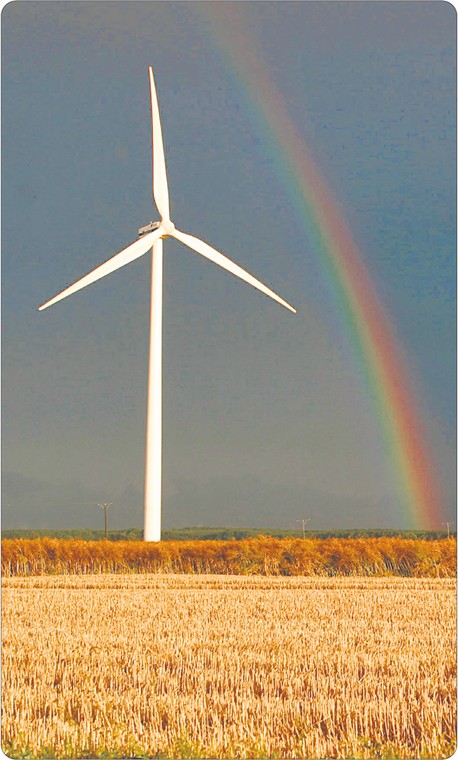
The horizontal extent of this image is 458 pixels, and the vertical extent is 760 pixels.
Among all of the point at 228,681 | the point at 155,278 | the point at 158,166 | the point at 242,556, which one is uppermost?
the point at 158,166


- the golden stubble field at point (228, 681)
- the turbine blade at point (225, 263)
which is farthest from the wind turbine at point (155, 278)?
the golden stubble field at point (228, 681)

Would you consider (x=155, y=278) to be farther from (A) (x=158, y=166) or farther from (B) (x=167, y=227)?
(A) (x=158, y=166)

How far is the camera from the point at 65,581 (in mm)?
35844

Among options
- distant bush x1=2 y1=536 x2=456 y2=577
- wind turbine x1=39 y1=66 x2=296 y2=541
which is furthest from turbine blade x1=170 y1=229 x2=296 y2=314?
distant bush x1=2 y1=536 x2=456 y2=577

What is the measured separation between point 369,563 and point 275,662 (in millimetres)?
29513

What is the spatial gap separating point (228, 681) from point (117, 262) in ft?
109

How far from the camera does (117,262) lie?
144ft

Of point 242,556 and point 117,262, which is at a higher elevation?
point 117,262

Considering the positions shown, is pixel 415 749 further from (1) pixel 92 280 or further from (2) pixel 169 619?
(1) pixel 92 280

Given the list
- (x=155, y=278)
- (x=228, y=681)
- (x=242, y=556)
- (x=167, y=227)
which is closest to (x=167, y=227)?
(x=167, y=227)

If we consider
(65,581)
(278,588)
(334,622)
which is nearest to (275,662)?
(334,622)

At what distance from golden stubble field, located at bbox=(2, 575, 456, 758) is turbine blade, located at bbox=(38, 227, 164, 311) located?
2024 cm

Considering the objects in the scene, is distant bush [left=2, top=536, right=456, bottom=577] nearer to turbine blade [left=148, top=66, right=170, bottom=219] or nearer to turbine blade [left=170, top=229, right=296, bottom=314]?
turbine blade [left=170, top=229, right=296, bottom=314]

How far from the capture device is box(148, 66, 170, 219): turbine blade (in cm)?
4628
